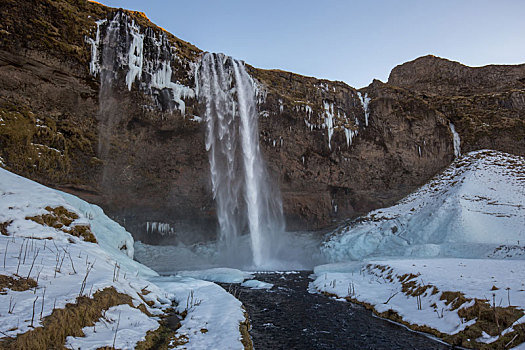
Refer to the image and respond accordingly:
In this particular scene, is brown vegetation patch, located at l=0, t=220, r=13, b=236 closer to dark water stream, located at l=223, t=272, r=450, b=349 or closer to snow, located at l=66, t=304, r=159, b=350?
snow, located at l=66, t=304, r=159, b=350

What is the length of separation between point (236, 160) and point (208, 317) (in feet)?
74.2

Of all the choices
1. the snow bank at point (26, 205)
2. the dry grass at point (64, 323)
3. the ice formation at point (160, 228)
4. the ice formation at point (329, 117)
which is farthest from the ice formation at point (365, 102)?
the dry grass at point (64, 323)

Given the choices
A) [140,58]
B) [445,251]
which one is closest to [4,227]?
[140,58]

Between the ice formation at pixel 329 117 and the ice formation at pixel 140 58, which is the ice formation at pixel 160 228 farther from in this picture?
the ice formation at pixel 329 117

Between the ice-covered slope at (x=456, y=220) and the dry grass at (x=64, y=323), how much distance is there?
20.5 m

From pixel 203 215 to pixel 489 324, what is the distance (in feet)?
94.9

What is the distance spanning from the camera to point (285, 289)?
49.8 feet

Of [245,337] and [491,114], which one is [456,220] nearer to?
[491,114]

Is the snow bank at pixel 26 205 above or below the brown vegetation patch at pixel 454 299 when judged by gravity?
above

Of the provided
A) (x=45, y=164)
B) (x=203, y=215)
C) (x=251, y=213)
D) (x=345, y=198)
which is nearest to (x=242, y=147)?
(x=251, y=213)

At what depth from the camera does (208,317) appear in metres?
7.74

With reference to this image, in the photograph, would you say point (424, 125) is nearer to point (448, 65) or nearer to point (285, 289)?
point (448, 65)

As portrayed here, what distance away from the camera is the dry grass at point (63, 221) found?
1032cm

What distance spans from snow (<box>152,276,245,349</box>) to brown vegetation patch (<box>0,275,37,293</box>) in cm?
312
